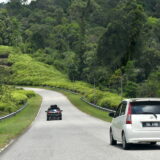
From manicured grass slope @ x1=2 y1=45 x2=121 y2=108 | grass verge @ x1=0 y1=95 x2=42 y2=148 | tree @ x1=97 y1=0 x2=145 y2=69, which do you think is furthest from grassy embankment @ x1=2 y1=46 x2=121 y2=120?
grass verge @ x1=0 y1=95 x2=42 y2=148

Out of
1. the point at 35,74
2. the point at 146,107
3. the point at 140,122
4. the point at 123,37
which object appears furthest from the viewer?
the point at 35,74

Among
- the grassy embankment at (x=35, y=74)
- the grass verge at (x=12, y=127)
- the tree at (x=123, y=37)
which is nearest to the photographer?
the grass verge at (x=12, y=127)

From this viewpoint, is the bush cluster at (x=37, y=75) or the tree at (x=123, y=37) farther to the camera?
the bush cluster at (x=37, y=75)

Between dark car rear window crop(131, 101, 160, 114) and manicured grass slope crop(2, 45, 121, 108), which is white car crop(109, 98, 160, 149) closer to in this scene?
dark car rear window crop(131, 101, 160, 114)

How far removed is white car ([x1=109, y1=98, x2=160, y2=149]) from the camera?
18.7 metres

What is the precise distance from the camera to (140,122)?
1880 centimetres

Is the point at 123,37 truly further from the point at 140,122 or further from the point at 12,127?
the point at 140,122

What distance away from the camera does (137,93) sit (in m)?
99.3

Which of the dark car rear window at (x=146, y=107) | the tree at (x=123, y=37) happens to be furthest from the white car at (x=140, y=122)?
the tree at (x=123, y=37)

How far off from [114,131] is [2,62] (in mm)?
152639

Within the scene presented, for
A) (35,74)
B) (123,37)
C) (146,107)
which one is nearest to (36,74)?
(35,74)

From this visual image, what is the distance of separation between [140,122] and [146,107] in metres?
0.67

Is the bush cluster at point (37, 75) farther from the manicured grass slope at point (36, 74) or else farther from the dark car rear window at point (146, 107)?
the dark car rear window at point (146, 107)

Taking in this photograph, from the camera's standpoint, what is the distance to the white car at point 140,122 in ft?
61.4
